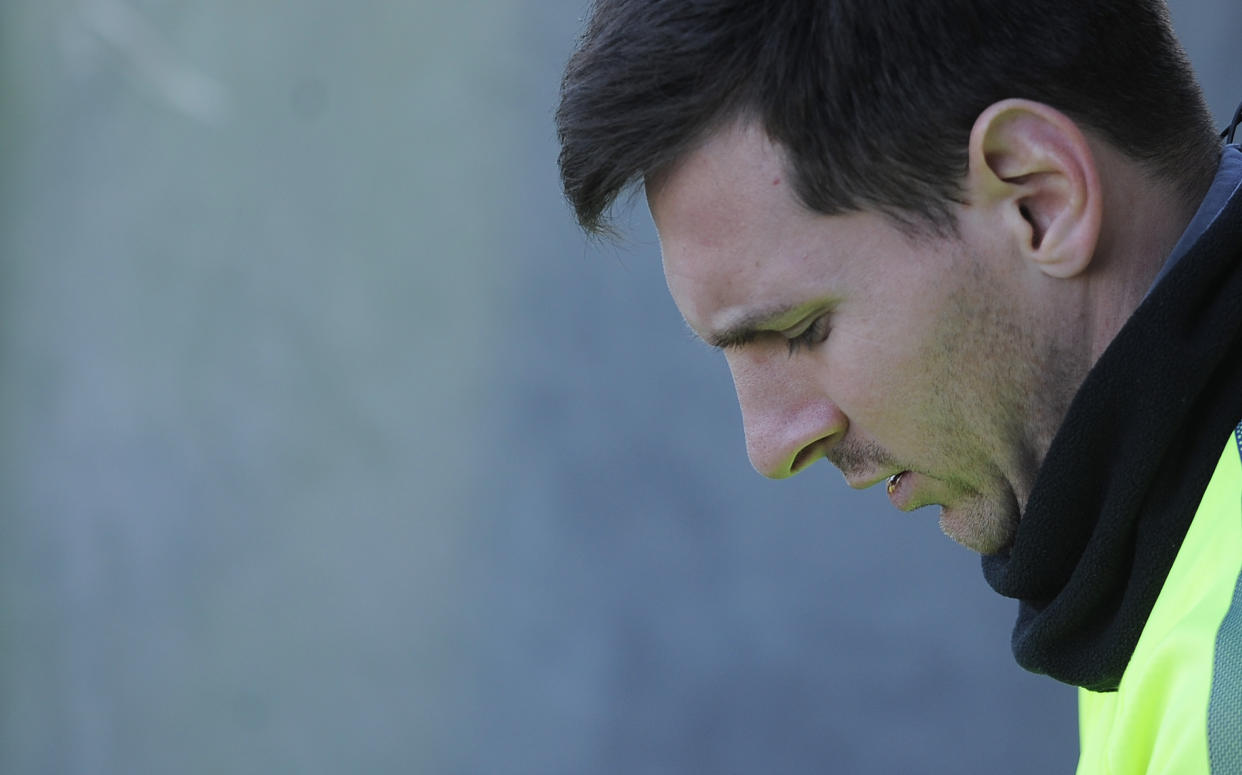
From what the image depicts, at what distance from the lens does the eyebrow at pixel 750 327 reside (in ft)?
3.44

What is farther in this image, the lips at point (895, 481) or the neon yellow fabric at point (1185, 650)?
the lips at point (895, 481)

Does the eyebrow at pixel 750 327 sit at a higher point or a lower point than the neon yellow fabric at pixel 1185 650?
higher

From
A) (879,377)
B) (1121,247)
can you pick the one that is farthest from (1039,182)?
(879,377)

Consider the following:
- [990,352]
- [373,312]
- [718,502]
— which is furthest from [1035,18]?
[373,312]

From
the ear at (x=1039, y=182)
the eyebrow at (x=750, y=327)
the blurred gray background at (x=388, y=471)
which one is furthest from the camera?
the blurred gray background at (x=388, y=471)

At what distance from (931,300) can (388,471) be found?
1.94 m

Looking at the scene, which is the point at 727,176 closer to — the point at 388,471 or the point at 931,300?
the point at 931,300

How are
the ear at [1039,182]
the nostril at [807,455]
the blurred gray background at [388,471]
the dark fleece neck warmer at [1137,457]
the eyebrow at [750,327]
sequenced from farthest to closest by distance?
the blurred gray background at [388,471]
the nostril at [807,455]
the eyebrow at [750,327]
the ear at [1039,182]
the dark fleece neck warmer at [1137,457]

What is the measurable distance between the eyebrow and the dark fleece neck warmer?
0.24 metres

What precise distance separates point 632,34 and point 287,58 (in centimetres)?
190

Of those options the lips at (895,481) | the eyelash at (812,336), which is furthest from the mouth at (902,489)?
the eyelash at (812,336)

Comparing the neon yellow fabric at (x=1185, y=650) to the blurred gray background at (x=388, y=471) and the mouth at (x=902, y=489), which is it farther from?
the blurred gray background at (x=388, y=471)

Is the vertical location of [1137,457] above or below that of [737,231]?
below

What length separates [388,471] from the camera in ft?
9.12
